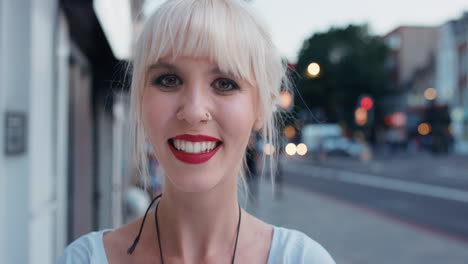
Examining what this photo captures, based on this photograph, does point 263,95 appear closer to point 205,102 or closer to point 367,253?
point 205,102

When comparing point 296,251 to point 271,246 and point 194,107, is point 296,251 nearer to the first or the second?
point 271,246

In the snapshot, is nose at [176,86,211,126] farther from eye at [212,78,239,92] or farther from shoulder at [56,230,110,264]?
shoulder at [56,230,110,264]

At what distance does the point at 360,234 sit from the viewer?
679 cm

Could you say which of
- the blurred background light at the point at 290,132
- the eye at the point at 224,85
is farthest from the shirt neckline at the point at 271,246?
the blurred background light at the point at 290,132

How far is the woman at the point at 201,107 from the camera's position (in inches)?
40.7

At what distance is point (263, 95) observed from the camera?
1.13 meters

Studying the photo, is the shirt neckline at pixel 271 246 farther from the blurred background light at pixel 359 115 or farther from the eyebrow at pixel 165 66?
the blurred background light at pixel 359 115

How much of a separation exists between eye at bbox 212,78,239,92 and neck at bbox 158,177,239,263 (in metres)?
0.29

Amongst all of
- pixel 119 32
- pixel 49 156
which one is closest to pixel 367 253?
pixel 119 32

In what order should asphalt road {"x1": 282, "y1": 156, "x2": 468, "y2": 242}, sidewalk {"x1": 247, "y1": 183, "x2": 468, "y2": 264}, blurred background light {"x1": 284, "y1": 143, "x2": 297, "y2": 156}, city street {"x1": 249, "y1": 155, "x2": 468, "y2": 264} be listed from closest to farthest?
blurred background light {"x1": 284, "y1": 143, "x2": 297, "y2": 156}
sidewalk {"x1": 247, "y1": 183, "x2": 468, "y2": 264}
city street {"x1": 249, "y1": 155, "x2": 468, "y2": 264}
asphalt road {"x1": 282, "y1": 156, "x2": 468, "y2": 242}

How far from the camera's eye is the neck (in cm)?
121

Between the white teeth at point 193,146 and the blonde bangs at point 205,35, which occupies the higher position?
the blonde bangs at point 205,35

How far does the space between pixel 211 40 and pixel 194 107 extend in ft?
0.55

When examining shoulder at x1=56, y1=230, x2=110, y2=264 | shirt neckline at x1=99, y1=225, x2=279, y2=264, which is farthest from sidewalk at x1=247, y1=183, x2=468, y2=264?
shoulder at x1=56, y1=230, x2=110, y2=264
